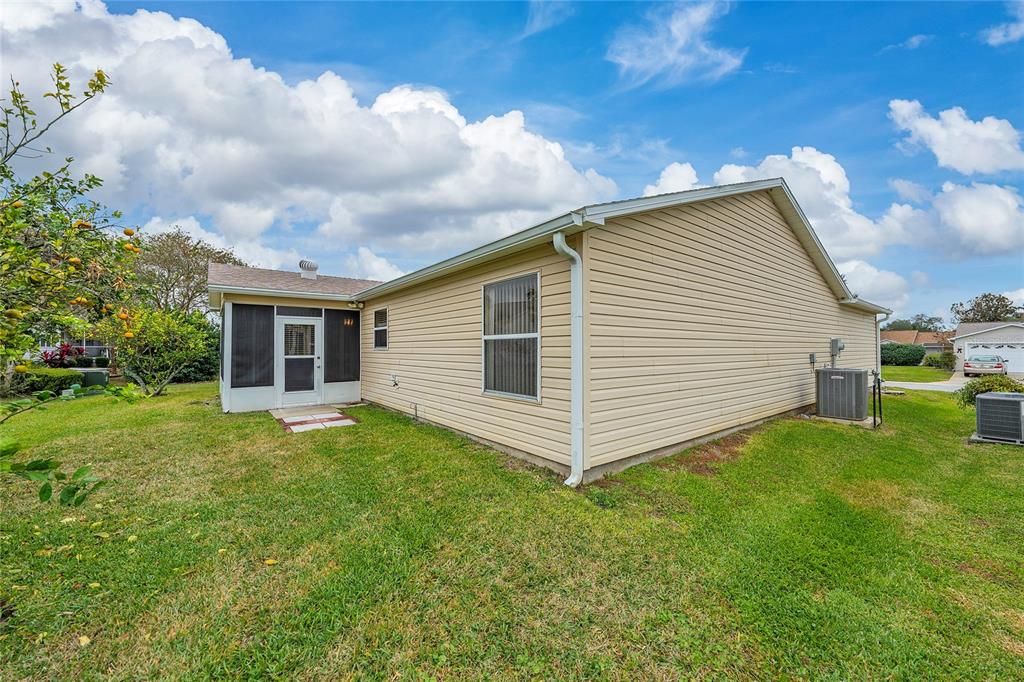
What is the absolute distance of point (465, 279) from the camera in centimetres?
599

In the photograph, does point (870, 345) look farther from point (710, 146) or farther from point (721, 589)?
point (721, 589)

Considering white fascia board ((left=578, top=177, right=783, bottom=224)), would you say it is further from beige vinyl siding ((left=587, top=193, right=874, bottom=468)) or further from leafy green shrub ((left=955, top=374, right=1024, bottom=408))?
leafy green shrub ((left=955, top=374, right=1024, bottom=408))

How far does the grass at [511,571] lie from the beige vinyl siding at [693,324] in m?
0.79

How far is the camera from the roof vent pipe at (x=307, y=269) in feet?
35.6

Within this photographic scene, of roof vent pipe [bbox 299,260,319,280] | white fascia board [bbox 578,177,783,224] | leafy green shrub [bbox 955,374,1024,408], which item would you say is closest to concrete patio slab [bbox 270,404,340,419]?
roof vent pipe [bbox 299,260,319,280]

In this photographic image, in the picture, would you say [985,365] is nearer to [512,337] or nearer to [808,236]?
[808,236]

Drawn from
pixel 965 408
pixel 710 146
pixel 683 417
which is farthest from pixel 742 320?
pixel 965 408

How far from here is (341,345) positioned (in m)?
9.58

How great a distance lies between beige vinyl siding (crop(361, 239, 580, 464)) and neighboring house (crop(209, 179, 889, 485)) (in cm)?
2

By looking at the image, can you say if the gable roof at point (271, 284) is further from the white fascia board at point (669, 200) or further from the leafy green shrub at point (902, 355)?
the leafy green shrub at point (902, 355)

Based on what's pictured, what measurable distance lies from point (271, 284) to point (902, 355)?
135ft

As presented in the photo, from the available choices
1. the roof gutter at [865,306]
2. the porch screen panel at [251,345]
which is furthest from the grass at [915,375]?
the porch screen panel at [251,345]

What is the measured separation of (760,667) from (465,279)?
5.08 meters

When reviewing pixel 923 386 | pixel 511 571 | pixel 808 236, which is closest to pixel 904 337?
pixel 923 386
